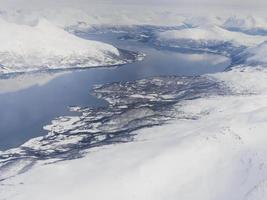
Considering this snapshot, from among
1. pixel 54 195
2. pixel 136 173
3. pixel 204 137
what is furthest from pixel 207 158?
pixel 54 195

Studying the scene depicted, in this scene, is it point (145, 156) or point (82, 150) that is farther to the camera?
point (82, 150)

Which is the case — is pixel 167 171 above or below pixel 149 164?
below

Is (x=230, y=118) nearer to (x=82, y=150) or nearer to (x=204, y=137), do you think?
(x=204, y=137)

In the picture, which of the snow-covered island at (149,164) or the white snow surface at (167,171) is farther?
the snow-covered island at (149,164)

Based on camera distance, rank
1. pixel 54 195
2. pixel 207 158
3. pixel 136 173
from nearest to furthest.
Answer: pixel 54 195
pixel 136 173
pixel 207 158

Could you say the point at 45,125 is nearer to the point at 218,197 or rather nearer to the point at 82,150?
the point at 82,150

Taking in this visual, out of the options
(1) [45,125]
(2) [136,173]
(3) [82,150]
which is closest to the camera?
(2) [136,173]

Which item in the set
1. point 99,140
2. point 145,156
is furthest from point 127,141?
point 145,156

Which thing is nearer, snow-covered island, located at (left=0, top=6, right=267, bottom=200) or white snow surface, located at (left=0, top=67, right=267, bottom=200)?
white snow surface, located at (left=0, top=67, right=267, bottom=200)

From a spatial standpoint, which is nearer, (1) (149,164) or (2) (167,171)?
(2) (167,171)
